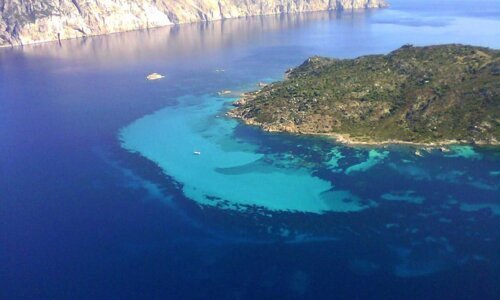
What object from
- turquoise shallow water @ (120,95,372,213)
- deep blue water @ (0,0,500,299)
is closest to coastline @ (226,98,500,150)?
deep blue water @ (0,0,500,299)

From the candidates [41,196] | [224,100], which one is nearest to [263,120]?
[224,100]

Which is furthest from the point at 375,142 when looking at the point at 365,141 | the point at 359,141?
the point at 359,141

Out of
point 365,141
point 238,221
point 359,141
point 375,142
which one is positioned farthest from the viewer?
point 359,141

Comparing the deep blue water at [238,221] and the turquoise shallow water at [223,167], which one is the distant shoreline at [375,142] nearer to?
the deep blue water at [238,221]

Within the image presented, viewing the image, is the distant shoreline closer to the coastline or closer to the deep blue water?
the coastline

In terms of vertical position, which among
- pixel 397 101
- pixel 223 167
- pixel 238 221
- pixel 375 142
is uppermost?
pixel 397 101

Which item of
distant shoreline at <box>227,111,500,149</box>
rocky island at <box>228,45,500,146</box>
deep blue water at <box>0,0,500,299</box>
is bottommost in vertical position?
deep blue water at <box>0,0,500,299</box>

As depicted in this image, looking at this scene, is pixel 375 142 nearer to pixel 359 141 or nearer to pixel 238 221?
pixel 359 141

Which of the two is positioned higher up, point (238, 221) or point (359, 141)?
point (359, 141)

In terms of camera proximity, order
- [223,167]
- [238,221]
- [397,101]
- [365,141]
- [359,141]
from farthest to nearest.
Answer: [397,101]
[359,141]
[365,141]
[223,167]
[238,221]
